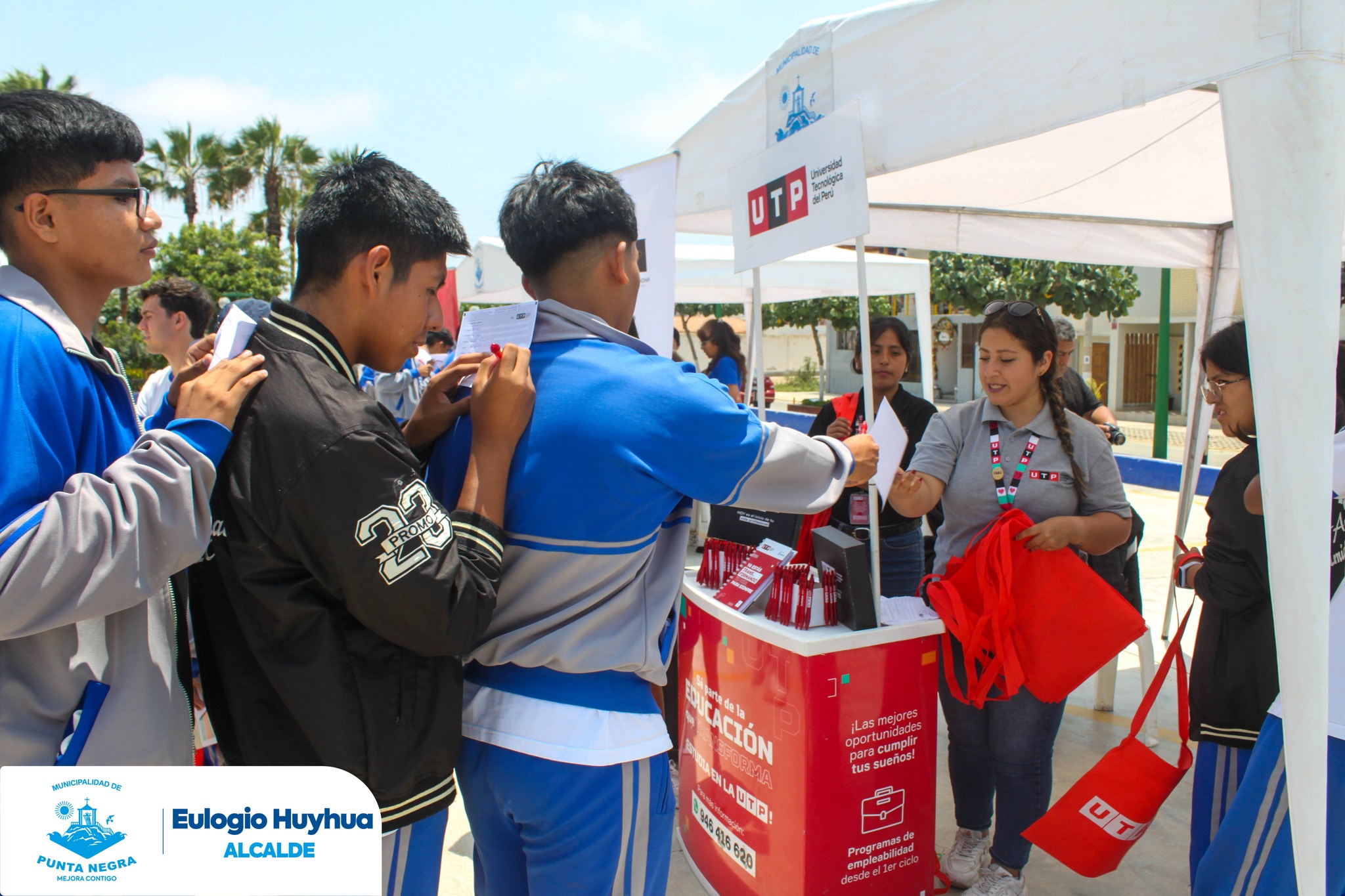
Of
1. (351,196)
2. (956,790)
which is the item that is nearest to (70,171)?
(351,196)

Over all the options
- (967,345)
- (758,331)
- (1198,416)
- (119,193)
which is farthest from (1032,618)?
(967,345)

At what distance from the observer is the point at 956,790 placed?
8.90 ft

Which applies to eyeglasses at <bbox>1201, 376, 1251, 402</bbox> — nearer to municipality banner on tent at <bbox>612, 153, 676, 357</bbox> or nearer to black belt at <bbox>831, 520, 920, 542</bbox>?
black belt at <bbox>831, 520, 920, 542</bbox>

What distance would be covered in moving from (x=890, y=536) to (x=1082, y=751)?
1.27 m

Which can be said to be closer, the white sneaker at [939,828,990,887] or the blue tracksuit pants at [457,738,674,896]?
the blue tracksuit pants at [457,738,674,896]

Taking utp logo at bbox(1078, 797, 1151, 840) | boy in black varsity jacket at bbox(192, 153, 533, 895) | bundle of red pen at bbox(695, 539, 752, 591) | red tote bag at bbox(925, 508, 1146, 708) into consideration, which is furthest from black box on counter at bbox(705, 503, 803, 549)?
boy in black varsity jacket at bbox(192, 153, 533, 895)

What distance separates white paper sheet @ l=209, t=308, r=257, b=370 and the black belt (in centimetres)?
272

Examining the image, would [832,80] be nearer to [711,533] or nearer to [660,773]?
[711,533]

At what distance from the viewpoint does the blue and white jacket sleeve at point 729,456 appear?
1.39 m

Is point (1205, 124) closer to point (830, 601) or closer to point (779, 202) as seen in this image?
point (779, 202)

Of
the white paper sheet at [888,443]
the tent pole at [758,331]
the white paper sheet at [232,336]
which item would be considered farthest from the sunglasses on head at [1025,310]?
the white paper sheet at [232,336]

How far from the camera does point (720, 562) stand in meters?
2.85

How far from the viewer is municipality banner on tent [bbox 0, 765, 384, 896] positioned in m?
1.02
